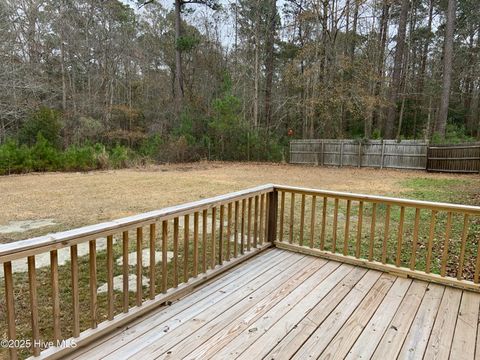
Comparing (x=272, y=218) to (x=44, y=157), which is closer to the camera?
(x=272, y=218)

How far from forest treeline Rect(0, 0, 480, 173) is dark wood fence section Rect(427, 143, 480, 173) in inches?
32.2

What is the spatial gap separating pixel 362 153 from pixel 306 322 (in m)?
13.7

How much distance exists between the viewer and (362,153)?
14.6m

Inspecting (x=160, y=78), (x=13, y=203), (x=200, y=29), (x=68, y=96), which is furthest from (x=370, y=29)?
(x=13, y=203)

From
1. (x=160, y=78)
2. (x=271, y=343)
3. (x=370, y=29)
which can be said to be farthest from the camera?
(x=160, y=78)

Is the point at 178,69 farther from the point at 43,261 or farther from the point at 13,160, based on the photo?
the point at 43,261

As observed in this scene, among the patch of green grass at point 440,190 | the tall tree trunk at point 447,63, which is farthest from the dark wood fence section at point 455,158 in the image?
the patch of green grass at point 440,190

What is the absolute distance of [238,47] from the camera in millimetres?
17078

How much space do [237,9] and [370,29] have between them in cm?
712

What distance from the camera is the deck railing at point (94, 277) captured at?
1.58 meters

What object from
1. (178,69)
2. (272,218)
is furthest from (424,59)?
(272,218)

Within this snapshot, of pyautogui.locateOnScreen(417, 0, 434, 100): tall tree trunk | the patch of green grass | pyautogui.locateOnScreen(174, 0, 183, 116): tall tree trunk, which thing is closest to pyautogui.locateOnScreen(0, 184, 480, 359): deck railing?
the patch of green grass

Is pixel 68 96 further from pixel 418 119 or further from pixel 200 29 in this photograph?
pixel 418 119

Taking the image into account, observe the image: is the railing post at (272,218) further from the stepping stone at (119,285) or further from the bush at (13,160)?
the bush at (13,160)
